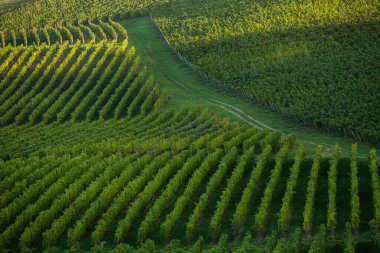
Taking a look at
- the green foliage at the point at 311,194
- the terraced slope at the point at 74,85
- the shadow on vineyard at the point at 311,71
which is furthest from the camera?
the terraced slope at the point at 74,85

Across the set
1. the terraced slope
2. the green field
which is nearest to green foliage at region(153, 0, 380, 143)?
the terraced slope

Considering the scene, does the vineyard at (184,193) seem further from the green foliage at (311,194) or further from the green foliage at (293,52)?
the green foliage at (293,52)

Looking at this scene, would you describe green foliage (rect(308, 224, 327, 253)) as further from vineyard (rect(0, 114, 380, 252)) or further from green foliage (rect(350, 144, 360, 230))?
green foliage (rect(350, 144, 360, 230))

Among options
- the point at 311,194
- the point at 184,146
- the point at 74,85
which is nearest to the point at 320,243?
the point at 311,194

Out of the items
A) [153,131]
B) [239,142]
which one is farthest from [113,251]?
[153,131]

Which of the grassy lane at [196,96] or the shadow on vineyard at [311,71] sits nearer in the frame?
the grassy lane at [196,96]

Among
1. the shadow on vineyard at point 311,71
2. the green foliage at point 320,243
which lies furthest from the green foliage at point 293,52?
the green foliage at point 320,243
